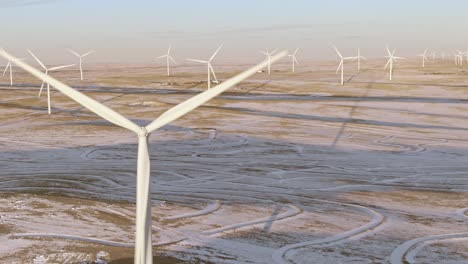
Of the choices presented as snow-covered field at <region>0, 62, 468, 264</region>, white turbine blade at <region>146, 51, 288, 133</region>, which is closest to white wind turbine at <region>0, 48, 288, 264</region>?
white turbine blade at <region>146, 51, 288, 133</region>

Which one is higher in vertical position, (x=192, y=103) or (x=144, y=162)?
(x=192, y=103)

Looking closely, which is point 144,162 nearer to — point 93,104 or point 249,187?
point 93,104

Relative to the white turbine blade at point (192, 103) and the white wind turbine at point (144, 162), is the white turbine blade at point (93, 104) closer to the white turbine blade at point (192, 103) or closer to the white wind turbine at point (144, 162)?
the white wind turbine at point (144, 162)

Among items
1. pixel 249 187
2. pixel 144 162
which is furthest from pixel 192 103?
pixel 249 187

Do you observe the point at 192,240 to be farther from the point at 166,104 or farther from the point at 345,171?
the point at 166,104

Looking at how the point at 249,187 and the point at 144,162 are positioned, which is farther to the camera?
the point at 249,187

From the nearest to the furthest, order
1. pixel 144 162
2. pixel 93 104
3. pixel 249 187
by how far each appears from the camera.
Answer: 1. pixel 144 162
2. pixel 93 104
3. pixel 249 187

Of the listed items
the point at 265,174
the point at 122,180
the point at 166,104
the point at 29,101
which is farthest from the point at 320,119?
the point at 29,101

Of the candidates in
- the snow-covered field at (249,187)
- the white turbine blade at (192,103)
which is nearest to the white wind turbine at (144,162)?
the white turbine blade at (192,103)

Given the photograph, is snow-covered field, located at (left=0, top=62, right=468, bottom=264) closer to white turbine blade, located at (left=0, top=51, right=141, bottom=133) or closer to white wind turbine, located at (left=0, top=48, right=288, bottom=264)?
white wind turbine, located at (left=0, top=48, right=288, bottom=264)
